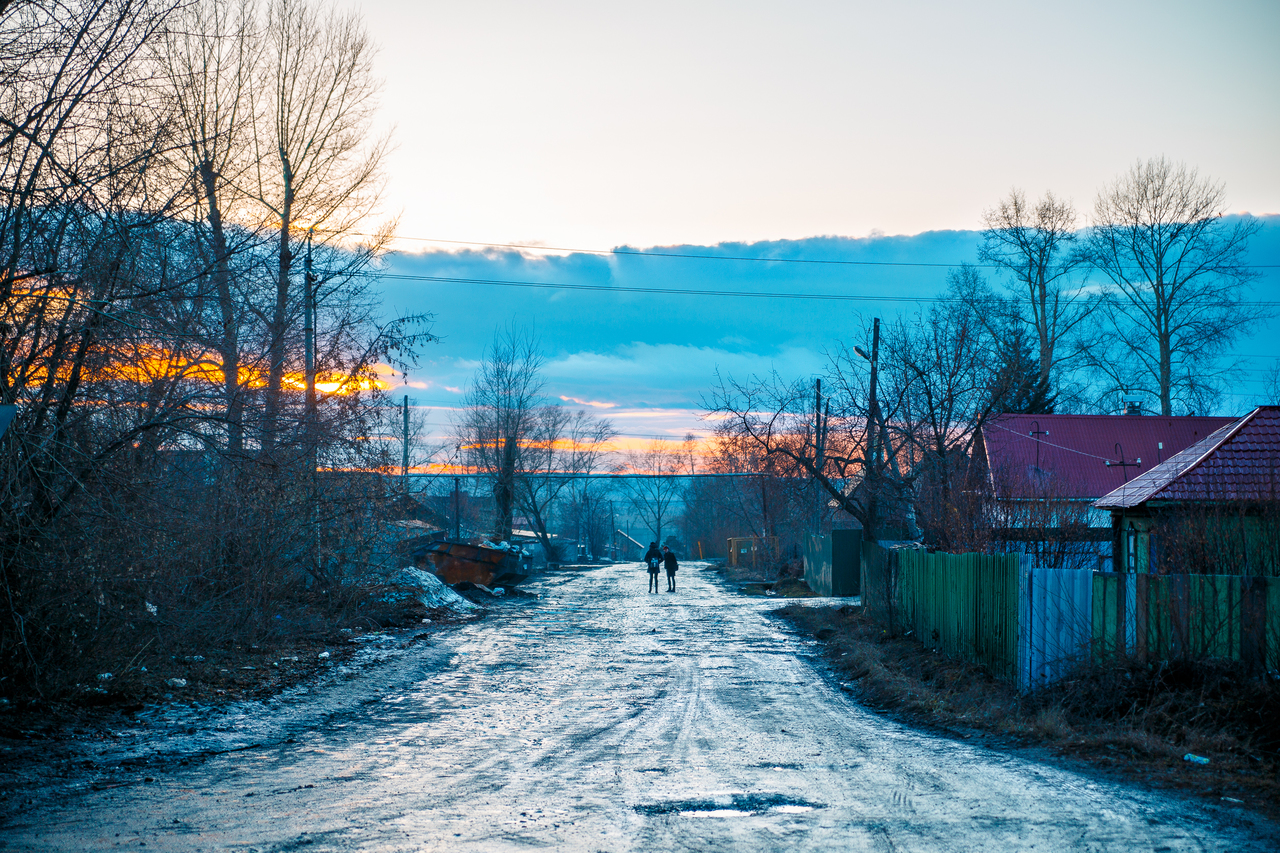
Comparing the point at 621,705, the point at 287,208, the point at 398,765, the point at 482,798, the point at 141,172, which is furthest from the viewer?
the point at 287,208

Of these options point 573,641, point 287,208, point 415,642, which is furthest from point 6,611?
point 287,208

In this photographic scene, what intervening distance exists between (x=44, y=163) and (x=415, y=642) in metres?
10.4

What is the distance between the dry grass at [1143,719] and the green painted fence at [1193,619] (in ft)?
0.73

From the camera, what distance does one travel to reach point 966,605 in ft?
42.7

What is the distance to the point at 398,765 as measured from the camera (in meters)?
7.68

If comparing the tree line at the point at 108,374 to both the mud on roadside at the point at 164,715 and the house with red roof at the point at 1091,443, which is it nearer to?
the mud on roadside at the point at 164,715

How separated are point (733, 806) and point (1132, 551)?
511 inches

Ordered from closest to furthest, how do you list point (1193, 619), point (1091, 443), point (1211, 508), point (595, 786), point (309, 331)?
point (595, 786) → point (1193, 619) → point (1211, 508) → point (309, 331) → point (1091, 443)

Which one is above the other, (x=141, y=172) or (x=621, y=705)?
(x=141, y=172)

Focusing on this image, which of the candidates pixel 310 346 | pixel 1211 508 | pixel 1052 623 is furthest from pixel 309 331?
pixel 1211 508

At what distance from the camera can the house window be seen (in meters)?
16.3

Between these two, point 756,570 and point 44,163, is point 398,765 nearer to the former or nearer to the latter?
point 44,163

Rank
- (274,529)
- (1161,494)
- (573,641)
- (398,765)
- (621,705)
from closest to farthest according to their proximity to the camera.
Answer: (398,765) → (621,705) → (1161,494) → (274,529) → (573,641)

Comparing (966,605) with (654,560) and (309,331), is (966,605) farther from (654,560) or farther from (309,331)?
(654,560)
